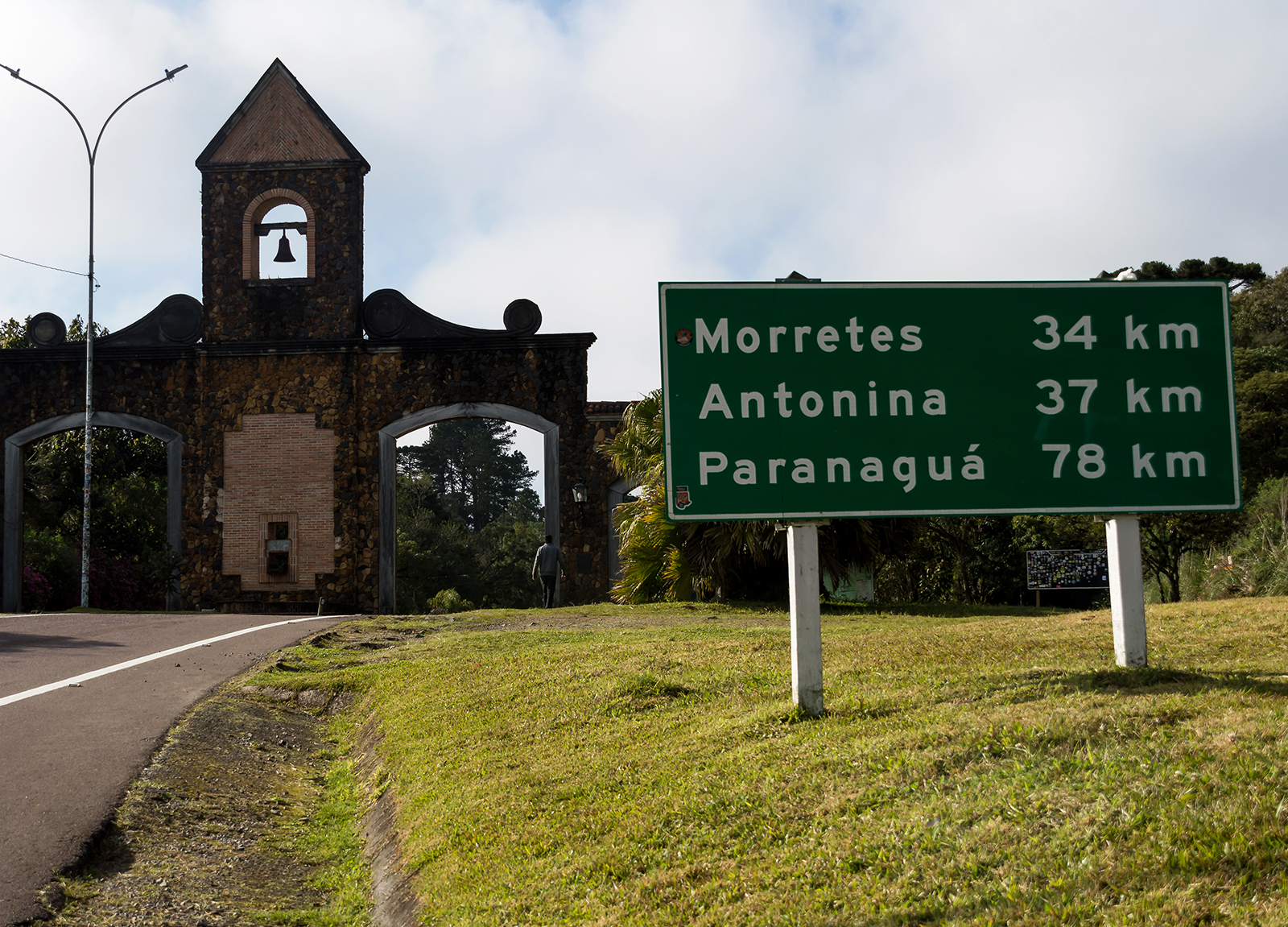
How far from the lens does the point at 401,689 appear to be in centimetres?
892

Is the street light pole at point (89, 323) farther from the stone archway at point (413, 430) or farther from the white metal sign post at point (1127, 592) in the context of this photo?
the white metal sign post at point (1127, 592)

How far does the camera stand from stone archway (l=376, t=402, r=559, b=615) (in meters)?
24.0

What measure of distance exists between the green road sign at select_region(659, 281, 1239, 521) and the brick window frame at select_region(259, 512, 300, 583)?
19.3 metres

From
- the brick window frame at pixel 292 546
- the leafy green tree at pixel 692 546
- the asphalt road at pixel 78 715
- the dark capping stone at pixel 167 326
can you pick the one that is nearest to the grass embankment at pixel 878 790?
the asphalt road at pixel 78 715

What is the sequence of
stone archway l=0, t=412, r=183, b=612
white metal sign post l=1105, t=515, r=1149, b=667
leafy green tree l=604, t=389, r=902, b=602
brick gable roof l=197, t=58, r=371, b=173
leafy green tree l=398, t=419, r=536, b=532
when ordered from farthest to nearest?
1. leafy green tree l=398, t=419, r=536, b=532
2. brick gable roof l=197, t=58, r=371, b=173
3. stone archway l=0, t=412, r=183, b=612
4. leafy green tree l=604, t=389, r=902, b=602
5. white metal sign post l=1105, t=515, r=1149, b=667

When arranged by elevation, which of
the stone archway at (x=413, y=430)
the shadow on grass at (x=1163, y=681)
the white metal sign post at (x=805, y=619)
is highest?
the stone archway at (x=413, y=430)

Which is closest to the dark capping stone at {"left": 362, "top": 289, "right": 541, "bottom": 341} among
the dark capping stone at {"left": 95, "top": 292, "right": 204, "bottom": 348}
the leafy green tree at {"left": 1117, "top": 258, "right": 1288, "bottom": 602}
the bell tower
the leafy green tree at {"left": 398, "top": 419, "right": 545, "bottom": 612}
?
the bell tower

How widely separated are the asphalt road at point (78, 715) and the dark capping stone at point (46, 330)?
1281cm

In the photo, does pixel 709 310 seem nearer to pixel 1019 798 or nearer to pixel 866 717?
pixel 866 717

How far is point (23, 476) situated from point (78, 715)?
1978cm

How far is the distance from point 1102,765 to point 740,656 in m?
4.64

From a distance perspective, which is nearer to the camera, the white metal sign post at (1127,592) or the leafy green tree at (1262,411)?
the white metal sign post at (1127,592)

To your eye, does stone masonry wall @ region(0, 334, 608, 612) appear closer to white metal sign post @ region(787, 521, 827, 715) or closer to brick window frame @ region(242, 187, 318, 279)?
brick window frame @ region(242, 187, 318, 279)

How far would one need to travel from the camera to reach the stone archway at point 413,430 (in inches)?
947
